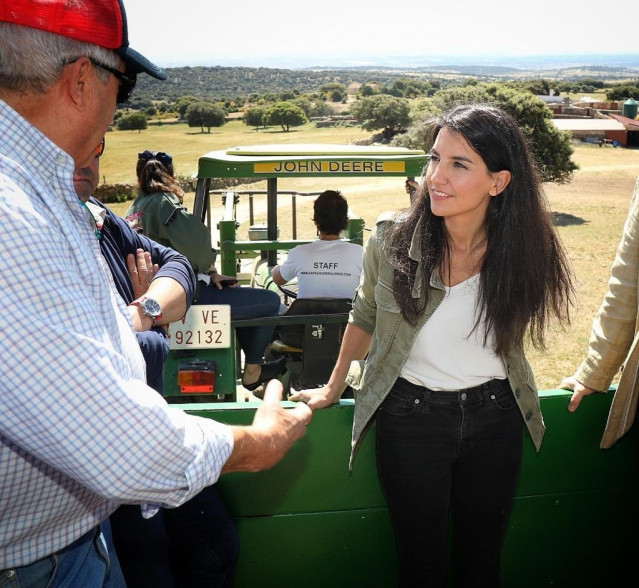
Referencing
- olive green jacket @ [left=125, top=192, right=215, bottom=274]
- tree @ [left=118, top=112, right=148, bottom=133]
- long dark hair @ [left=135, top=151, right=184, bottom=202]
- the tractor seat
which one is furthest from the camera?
tree @ [left=118, top=112, right=148, bottom=133]

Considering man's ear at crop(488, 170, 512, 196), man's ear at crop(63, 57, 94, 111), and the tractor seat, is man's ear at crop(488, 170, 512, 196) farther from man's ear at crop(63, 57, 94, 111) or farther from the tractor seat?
the tractor seat

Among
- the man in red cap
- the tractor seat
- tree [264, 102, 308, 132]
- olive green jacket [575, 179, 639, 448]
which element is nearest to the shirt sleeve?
olive green jacket [575, 179, 639, 448]

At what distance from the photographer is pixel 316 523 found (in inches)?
102

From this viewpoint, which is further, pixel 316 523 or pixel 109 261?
pixel 316 523

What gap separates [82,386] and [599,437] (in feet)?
6.92

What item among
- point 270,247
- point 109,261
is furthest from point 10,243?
point 270,247

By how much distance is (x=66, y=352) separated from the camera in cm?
102

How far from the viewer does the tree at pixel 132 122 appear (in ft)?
125

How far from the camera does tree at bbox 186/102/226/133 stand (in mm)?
44844

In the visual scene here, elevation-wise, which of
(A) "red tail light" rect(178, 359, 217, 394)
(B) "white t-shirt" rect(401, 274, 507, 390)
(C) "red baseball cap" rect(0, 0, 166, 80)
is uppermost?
(C) "red baseball cap" rect(0, 0, 166, 80)

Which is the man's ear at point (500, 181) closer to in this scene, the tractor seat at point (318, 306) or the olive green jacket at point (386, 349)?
the olive green jacket at point (386, 349)

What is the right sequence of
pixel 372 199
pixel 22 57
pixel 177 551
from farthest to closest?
1. pixel 372 199
2. pixel 177 551
3. pixel 22 57

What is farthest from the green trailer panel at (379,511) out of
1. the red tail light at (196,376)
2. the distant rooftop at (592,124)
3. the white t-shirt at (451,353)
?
the distant rooftop at (592,124)

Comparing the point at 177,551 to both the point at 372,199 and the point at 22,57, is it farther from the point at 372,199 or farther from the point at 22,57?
the point at 372,199
